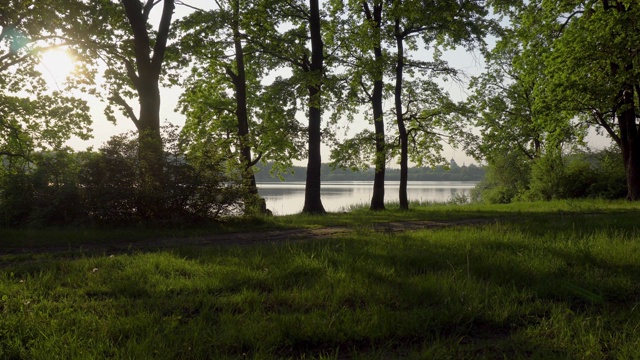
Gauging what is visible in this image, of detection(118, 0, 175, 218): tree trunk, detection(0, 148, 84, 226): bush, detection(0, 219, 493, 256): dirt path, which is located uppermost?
detection(118, 0, 175, 218): tree trunk

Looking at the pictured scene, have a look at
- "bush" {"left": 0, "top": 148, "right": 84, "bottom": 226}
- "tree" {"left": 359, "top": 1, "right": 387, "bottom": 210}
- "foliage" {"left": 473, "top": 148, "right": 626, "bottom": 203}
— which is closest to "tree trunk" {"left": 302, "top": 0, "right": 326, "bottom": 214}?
"tree" {"left": 359, "top": 1, "right": 387, "bottom": 210}

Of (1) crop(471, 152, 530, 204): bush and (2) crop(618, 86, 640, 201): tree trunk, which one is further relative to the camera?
(1) crop(471, 152, 530, 204): bush

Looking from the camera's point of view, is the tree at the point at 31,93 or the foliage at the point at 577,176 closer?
the tree at the point at 31,93

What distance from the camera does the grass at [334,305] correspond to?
329 cm

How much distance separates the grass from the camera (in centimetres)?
329

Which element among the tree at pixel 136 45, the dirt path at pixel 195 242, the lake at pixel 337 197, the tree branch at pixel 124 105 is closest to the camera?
the dirt path at pixel 195 242

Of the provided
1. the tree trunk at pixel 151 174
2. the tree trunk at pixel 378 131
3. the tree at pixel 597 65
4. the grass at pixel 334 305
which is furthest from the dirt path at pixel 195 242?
the tree at pixel 597 65

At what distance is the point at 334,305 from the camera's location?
161 inches

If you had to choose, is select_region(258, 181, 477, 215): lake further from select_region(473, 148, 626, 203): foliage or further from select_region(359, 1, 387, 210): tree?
select_region(473, 148, 626, 203): foliage

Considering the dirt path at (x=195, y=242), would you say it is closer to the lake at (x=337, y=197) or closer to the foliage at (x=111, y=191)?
the foliage at (x=111, y=191)

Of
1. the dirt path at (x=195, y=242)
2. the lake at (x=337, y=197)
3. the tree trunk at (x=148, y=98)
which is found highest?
the tree trunk at (x=148, y=98)

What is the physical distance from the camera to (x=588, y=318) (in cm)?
372

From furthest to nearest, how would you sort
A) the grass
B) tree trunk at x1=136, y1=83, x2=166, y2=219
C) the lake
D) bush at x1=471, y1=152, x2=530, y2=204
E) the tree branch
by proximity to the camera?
→ bush at x1=471, y1=152, x2=530, y2=204, the lake, the tree branch, tree trunk at x1=136, y1=83, x2=166, y2=219, the grass

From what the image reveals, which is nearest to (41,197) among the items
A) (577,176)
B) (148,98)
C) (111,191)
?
(111,191)
